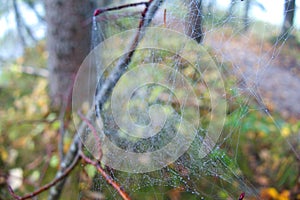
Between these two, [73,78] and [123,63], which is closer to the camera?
[123,63]

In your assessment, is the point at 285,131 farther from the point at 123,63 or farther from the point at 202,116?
the point at 123,63

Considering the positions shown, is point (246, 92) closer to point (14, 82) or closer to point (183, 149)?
point (183, 149)

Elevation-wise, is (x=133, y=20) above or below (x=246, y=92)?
above

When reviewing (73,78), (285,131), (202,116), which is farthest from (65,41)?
(285,131)

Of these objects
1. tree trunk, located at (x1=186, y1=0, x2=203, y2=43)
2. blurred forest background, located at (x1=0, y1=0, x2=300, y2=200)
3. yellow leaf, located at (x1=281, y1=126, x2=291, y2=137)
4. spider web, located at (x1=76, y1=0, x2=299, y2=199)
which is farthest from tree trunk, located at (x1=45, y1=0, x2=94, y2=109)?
yellow leaf, located at (x1=281, y1=126, x2=291, y2=137)

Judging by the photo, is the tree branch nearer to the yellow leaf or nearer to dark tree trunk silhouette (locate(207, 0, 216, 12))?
dark tree trunk silhouette (locate(207, 0, 216, 12))

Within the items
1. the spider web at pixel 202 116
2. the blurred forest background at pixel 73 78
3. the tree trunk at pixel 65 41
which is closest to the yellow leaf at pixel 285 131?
the blurred forest background at pixel 73 78

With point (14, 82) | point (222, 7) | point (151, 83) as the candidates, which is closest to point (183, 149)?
point (151, 83)
